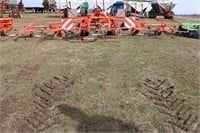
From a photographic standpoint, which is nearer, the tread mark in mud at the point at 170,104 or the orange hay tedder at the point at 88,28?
the tread mark in mud at the point at 170,104

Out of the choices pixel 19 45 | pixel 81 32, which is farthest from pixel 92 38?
pixel 19 45

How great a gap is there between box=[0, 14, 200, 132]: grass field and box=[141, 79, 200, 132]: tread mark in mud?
27mm

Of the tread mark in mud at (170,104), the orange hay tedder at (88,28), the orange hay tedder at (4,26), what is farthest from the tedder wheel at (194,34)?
the orange hay tedder at (4,26)

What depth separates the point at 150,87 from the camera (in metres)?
7.07

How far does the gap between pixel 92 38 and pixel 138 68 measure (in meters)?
4.10

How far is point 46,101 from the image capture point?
6.39m

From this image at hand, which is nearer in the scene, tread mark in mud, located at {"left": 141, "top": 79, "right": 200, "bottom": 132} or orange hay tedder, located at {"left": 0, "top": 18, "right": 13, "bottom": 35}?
tread mark in mud, located at {"left": 141, "top": 79, "right": 200, "bottom": 132}

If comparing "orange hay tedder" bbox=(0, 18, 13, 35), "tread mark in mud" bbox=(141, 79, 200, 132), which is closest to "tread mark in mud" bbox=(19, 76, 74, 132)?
"tread mark in mud" bbox=(141, 79, 200, 132)

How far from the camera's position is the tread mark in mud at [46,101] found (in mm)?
5699

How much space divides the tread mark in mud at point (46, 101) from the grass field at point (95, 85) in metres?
0.02

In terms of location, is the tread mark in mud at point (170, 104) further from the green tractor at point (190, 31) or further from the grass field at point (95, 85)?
the green tractor at point (190, 31)

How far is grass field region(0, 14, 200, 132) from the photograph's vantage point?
5734mm

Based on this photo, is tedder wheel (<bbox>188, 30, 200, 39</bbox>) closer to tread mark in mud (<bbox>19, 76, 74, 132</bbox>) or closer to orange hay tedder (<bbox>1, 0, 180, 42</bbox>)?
orange hay tedder (<bbox>1, 0, 180, 42</bbox>)

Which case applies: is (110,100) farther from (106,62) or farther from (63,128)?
(106,62)
